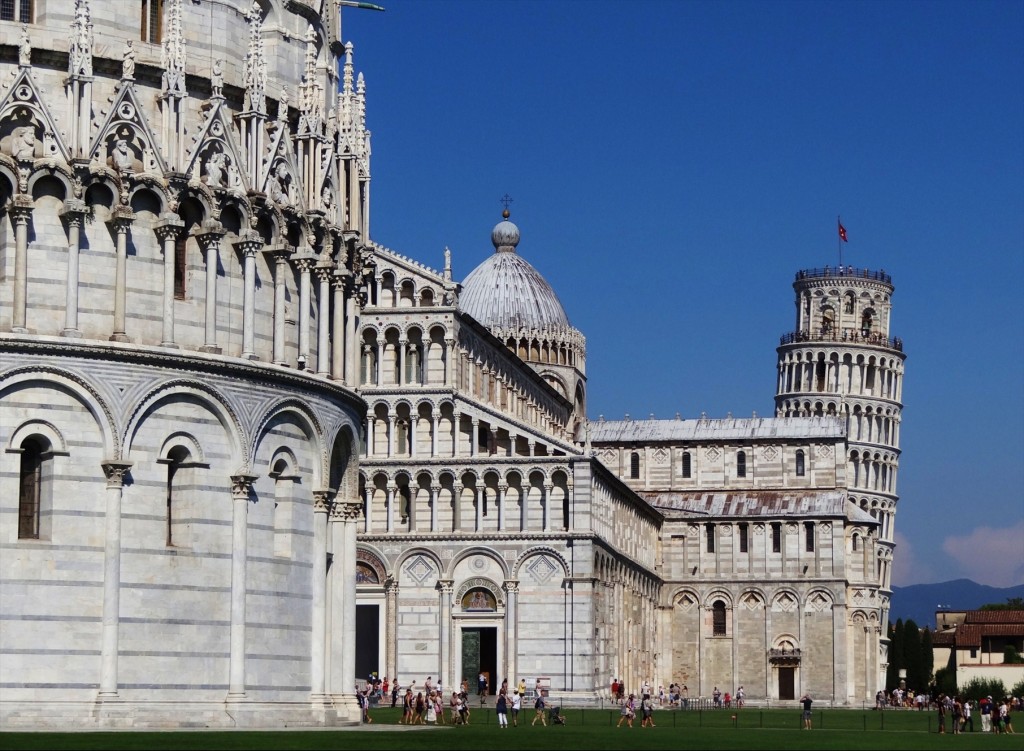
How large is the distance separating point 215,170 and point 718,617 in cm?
7813

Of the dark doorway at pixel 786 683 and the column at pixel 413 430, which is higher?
the column at pixel 413 430

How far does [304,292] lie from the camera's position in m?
49.7

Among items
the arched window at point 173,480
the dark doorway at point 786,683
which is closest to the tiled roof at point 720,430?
the dark doorway at point 786,683

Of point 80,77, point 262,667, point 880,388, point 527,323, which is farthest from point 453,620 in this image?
point 880,388

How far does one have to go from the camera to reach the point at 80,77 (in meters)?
44.7

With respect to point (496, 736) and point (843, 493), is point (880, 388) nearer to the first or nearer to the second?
point (843, 493)

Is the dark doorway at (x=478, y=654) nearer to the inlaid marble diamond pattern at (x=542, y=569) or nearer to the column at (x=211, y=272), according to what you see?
the inlaid marble diamond pattern at (x=542, y=569)

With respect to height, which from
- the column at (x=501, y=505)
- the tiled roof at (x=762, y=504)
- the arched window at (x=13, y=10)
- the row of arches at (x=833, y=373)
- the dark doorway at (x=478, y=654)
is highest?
the row of arches at (x=833, y=373)

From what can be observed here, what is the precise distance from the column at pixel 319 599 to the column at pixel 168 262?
20.5ft

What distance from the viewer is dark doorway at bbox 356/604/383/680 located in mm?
91375

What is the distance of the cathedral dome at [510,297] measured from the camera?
405 feet

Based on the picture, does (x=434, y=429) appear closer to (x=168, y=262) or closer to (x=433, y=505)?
(x=433, y=505)

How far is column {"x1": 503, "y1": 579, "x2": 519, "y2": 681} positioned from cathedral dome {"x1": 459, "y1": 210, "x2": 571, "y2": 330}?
34.9 metres

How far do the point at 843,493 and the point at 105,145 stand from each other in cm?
8295
